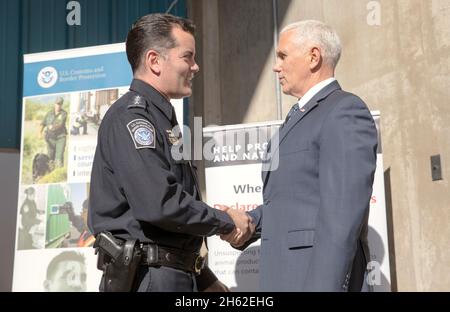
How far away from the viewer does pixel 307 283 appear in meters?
1.96

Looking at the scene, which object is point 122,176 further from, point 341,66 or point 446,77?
point 341,66

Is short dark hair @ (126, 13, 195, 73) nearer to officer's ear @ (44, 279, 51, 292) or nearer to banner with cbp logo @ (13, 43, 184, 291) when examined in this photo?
banner with cbp logo @ (13, 43, 184, 291)

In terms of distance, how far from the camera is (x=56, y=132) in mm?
4219

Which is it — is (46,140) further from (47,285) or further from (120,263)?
(120,263)

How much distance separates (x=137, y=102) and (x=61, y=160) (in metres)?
2.02

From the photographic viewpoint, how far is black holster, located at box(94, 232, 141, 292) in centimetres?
209

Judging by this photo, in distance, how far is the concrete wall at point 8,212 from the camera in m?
5.48

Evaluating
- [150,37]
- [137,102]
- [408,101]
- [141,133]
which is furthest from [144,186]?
[408,101]

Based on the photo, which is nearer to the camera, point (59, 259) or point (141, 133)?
point (141, 133)

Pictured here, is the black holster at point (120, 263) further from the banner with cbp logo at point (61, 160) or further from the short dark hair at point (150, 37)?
the banner with cbp logo at point (61, 160)

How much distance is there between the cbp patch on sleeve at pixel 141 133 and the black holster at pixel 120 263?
12.5 inches

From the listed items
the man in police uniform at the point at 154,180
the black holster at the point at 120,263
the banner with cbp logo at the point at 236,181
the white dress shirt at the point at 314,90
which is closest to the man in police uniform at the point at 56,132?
the banner with cbp logo at the point at 236,181

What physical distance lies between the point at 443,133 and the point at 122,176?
2.32 m

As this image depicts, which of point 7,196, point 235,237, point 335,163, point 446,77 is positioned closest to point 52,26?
point 7,196
